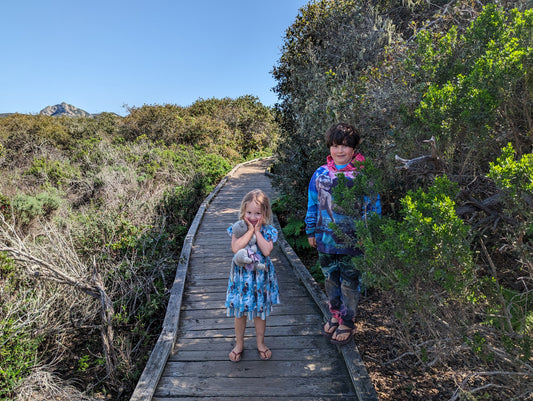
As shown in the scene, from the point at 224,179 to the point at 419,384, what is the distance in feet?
34.0

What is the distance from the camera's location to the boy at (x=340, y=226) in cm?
328

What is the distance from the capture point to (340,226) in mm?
3328

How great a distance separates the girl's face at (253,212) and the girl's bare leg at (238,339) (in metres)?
1.01

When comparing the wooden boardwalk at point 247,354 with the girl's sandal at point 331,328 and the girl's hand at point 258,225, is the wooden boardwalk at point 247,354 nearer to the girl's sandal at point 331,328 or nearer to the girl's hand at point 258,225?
the girl's sandal at point 331,328

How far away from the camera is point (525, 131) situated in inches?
111

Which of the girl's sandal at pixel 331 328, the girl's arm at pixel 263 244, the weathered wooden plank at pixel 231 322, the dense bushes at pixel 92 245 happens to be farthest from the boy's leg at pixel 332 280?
the dense bushes at pixel 92 245

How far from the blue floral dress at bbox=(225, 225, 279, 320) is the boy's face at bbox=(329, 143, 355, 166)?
94cm

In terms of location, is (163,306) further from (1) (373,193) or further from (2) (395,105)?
(2) (395,105)

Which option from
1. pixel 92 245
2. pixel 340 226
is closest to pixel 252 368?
pixel 340 226

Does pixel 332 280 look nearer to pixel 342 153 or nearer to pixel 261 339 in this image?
pixel 261 339

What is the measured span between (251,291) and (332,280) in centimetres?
88

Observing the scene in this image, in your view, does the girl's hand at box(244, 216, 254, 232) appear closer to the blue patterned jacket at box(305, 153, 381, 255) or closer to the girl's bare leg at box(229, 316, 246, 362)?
the blue patterned jacket at box(305, 153, 381, 255)

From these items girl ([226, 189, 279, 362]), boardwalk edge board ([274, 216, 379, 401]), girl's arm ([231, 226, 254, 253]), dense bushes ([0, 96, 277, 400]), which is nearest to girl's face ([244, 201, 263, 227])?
girl ([226, 189, 279, 362])

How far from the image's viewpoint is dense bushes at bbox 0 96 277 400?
12.2 ft
